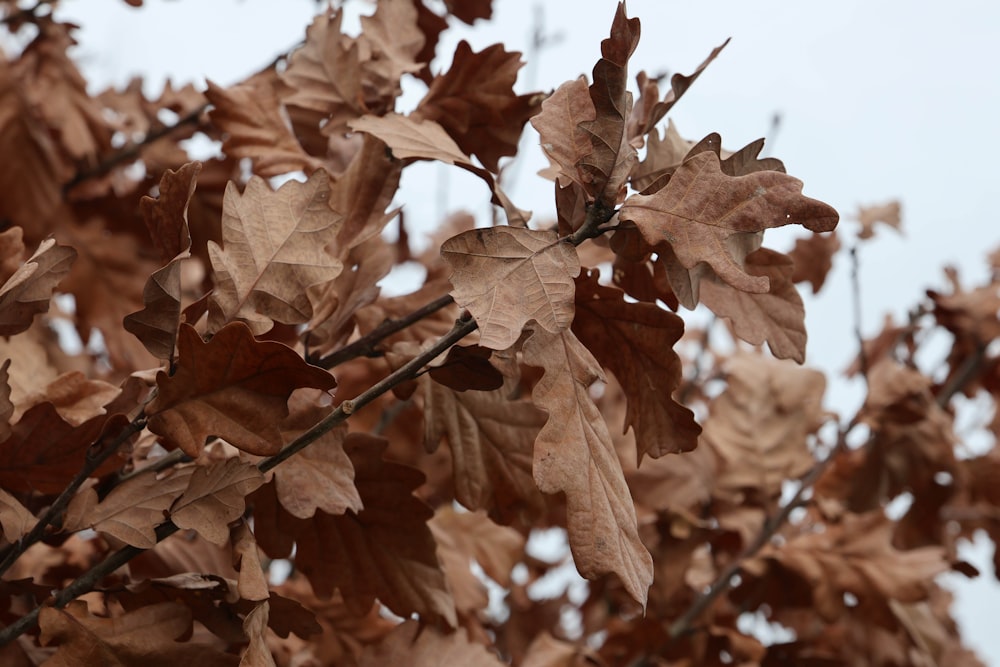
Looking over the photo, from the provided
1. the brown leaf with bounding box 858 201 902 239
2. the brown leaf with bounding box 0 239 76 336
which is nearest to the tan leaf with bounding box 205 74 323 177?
the brown leaf with bounding box 0 239 76 336

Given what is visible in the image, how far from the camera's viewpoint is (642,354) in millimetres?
557

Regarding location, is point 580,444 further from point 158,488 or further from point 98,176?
point 98,176

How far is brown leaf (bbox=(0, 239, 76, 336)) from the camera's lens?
20.1 inches

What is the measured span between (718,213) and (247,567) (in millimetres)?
300

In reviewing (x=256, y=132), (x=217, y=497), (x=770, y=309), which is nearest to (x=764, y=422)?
(x=770, y=309)

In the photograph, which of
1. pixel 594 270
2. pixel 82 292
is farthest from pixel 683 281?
pixel 82 292

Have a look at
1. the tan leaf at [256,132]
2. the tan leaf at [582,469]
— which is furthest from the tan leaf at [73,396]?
the tan leaf at [582,469]

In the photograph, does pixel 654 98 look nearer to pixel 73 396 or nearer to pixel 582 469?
pixel 582 469

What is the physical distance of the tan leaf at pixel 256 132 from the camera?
0.73m

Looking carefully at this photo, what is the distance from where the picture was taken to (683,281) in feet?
1.61

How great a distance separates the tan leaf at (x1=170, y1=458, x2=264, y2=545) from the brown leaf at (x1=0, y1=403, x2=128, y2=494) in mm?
64

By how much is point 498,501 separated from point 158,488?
23 centimetres

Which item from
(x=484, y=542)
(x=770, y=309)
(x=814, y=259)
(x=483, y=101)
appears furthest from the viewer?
(x=814, y=259)

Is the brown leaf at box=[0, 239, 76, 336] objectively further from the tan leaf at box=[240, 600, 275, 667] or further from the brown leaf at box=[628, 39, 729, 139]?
the brown leaf at box=[628, 39, 729, 139]
